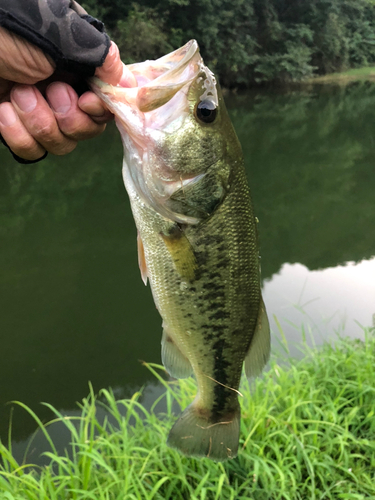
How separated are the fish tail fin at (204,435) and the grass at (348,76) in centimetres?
3781

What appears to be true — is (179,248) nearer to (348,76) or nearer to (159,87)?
(159,87)

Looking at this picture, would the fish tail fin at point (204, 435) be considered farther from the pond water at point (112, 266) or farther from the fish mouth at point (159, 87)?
the pond water at point (112, 266)

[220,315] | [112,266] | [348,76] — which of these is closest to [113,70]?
[220,315]

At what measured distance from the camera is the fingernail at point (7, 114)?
1.44 m

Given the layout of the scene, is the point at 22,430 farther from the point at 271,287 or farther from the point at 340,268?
the point at 340,268

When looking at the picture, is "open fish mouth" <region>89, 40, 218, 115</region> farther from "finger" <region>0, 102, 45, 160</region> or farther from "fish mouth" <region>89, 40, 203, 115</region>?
"finger" <region>0, 102, 45, 160</region>

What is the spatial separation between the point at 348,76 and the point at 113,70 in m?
43.6

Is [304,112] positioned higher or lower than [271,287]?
lower

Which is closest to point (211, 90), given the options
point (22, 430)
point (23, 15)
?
point (23, 15)

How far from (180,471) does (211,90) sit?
6.36 ft

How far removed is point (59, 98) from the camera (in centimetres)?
144

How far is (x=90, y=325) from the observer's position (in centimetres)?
513

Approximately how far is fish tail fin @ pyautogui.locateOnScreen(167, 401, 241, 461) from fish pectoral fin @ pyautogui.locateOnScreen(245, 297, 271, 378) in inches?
11.0

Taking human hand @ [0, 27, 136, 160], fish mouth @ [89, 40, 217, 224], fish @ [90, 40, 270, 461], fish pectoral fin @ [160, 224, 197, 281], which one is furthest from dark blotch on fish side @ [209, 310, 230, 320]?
human hand @ [0, 27, 136, 160]
